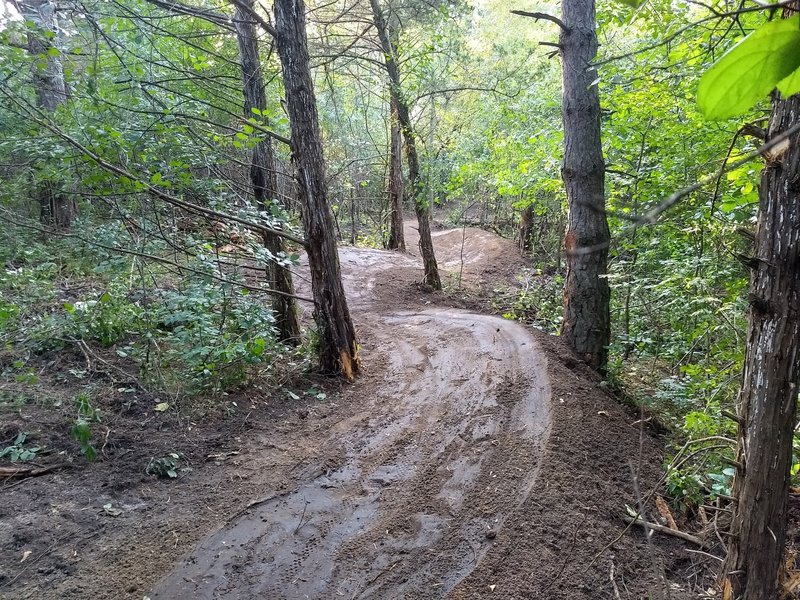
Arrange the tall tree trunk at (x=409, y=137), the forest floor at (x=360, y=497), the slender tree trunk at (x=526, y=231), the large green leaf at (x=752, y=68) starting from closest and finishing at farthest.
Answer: the large green leaf at (x=752, y=68) → the forest floor at (x=360, y=497) → the tall tree trunk at (x=409, y=137) → the slender tree trunk at (x=526, y=231)

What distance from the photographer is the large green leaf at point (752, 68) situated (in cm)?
37

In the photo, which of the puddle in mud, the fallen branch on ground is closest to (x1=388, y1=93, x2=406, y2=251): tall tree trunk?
the puddle in mud

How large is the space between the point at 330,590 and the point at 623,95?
5.81 m

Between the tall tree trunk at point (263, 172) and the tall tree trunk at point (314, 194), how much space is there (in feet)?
1.44

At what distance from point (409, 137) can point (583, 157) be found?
5.20 m

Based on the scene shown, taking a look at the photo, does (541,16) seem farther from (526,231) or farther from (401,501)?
(526,231)

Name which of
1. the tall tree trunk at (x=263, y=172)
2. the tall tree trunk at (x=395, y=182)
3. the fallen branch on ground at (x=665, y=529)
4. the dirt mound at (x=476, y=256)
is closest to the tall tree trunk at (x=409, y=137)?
the tall tree trunk at (x=395, y=182)

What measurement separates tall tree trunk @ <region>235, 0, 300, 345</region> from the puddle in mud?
1.43m

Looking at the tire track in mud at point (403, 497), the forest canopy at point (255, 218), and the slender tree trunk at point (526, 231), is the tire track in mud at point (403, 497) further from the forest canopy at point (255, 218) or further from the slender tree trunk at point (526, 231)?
the slender tree trunk at point (526, 231)

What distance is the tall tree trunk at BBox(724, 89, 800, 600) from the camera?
1.78 metres

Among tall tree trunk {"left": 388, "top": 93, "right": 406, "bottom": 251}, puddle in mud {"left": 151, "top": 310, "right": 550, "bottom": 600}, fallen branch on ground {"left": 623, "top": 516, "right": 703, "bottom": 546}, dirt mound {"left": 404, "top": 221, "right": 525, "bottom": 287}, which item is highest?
tall tree trunk {"left": 388, "top": 93, "right": 406, "bottom": 251}

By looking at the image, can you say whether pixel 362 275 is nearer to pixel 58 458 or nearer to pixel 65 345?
pixel 65 345

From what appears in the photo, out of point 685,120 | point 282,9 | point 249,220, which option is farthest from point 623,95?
point 249,220

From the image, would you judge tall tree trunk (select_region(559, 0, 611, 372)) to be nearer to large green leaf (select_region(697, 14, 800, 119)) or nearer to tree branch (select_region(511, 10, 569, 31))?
tree branch (select_region(511, 10, 569, 31))
